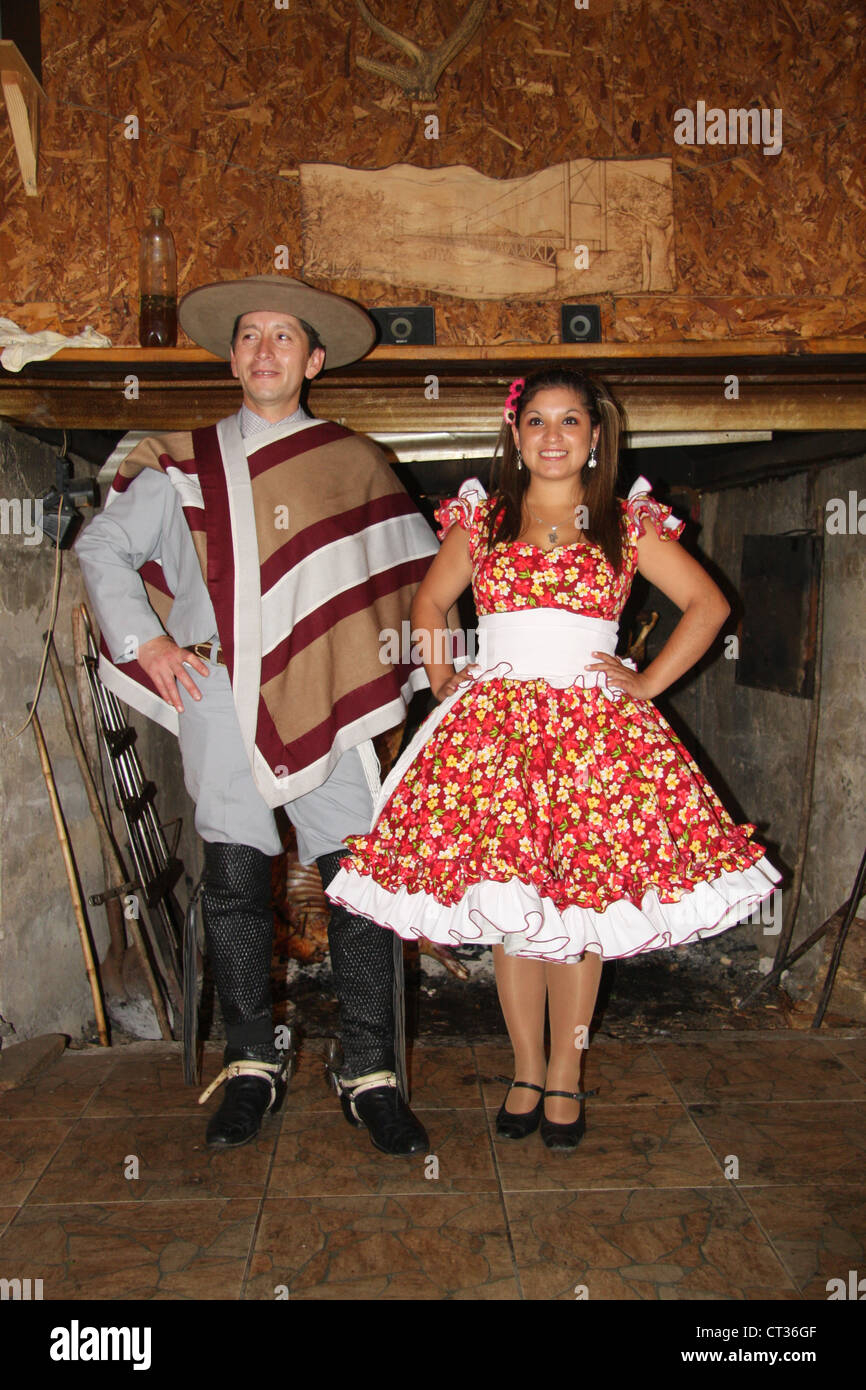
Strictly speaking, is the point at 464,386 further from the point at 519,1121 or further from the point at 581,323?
the point at 519,1121

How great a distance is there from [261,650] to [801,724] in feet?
8.80

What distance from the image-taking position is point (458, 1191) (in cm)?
227

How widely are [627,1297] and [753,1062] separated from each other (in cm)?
114

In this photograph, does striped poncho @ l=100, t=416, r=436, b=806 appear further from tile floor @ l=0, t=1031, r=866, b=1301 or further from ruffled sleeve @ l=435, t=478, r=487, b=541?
tile floor @ l=0, t=1031, r=866, b=1301

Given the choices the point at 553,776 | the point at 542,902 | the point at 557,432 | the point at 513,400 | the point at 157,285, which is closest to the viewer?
the point at 542,902

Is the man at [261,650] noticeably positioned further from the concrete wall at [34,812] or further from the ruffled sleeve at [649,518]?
the concrete wall at [34,812]

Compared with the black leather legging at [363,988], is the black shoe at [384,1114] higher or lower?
lower

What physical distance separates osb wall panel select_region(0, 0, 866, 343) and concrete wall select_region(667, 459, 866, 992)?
1.07 meters

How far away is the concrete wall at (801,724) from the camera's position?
390cm

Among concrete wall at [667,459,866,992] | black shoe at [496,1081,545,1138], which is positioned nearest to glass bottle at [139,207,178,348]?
black shoe at [496,1081,545,1138]

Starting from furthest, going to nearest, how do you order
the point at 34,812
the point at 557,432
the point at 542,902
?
the point at 34,812
the point at 557,432
the point at 542,902

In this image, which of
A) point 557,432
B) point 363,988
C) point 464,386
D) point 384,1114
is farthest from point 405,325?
point 384,1114

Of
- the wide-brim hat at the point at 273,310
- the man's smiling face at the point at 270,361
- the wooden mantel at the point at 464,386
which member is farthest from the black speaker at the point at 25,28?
the man's smiling face at the point at 270,361

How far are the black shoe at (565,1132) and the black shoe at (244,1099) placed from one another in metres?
0.69
